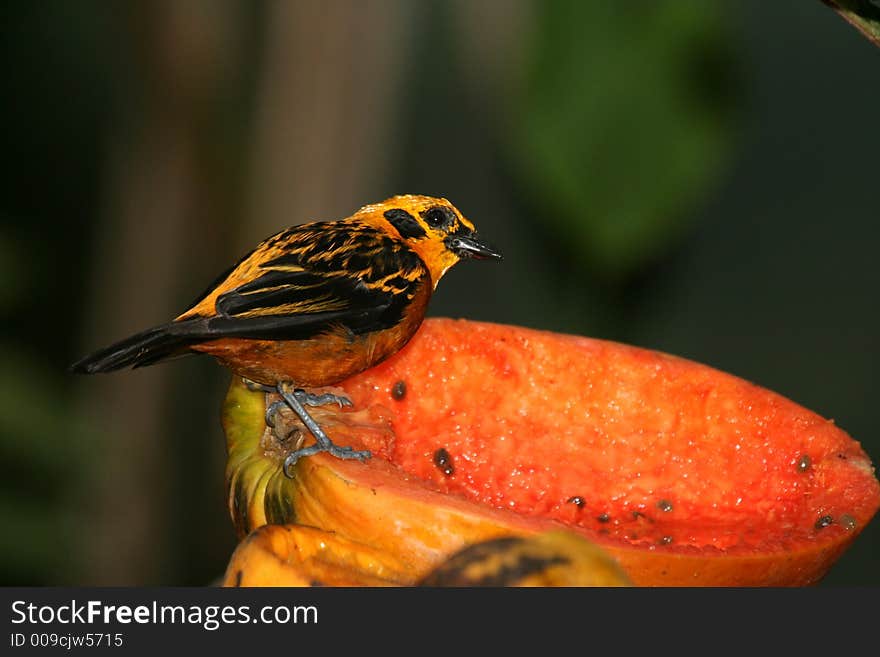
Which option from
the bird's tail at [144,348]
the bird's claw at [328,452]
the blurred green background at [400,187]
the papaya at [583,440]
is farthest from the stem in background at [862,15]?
the blurred green background at [400,187]

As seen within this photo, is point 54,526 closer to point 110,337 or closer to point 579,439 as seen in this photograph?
point 110,337

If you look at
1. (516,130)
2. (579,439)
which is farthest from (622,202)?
(579,439)

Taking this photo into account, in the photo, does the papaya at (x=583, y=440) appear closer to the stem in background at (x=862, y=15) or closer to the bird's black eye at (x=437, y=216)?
the bird's black eye at (x=437, y=216)

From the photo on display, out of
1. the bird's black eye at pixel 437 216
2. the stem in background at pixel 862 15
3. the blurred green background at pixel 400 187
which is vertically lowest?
the blurred green background at pixel 400 187

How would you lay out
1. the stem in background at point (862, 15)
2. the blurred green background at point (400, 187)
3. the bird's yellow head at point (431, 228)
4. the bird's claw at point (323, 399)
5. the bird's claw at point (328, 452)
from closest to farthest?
the stem in background at point (862, 15)
the bird's claw at point (328, 452)
the bird's claw at point (323, 399)
the bird's yellow head at point (431, 228)
the blurred green background at point (400, 187)

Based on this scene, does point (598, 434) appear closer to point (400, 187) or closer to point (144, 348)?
point (144, 348)

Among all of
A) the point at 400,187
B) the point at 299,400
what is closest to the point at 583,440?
the point at 299,400

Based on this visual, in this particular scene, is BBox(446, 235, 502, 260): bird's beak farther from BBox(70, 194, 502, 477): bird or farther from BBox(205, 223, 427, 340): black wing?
BBox(205, 223, 427, 340): black wing

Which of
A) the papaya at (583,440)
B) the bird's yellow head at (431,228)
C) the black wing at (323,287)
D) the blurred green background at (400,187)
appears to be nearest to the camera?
the black wing at (323,287)

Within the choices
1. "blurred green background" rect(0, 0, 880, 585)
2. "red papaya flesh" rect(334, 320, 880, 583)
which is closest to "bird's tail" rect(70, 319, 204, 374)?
"red papaya flesh" rect(334, 320, 880, 583)
